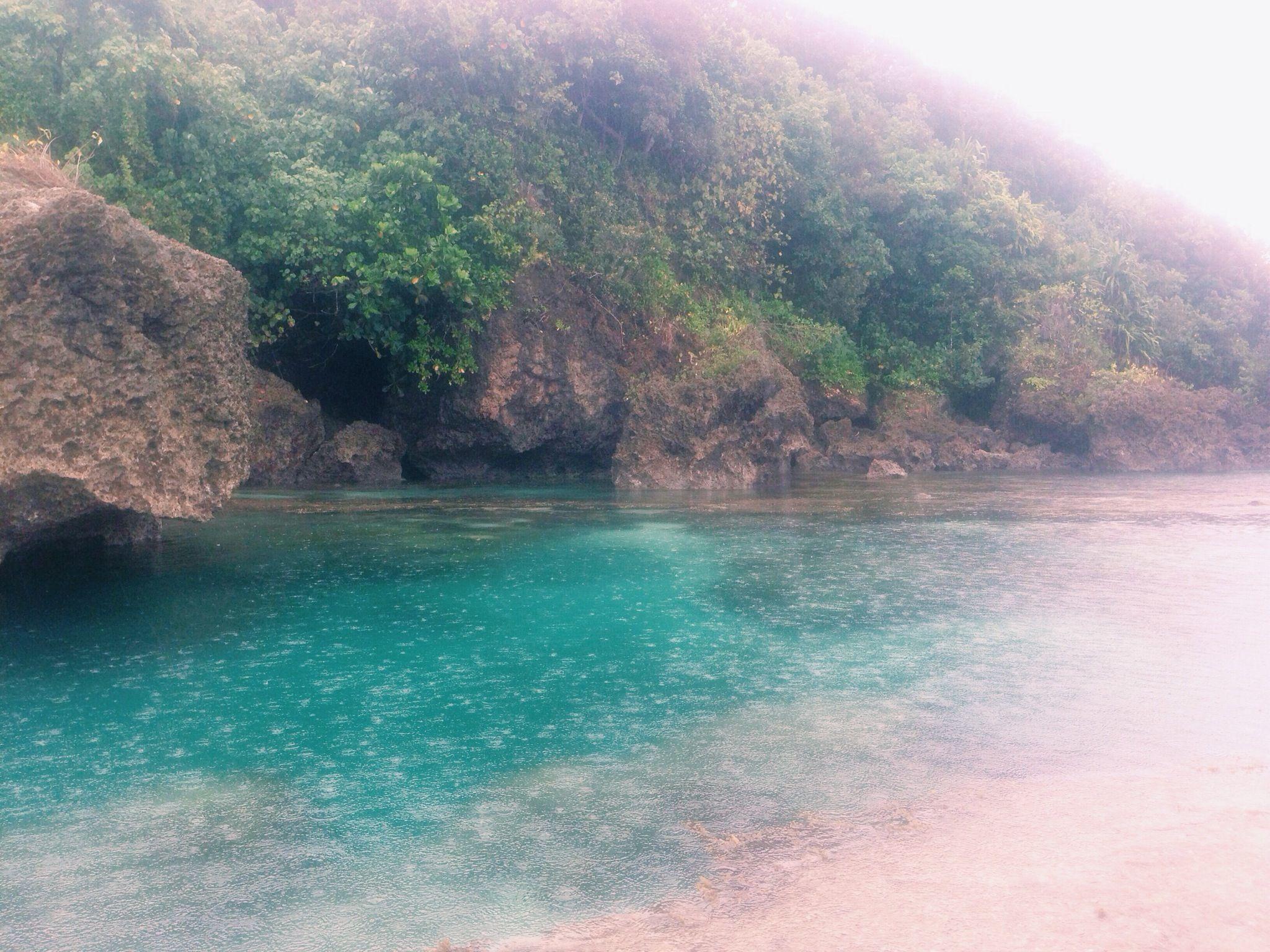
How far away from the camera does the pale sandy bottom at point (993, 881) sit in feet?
10.8

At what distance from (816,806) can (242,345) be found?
25.4 ft

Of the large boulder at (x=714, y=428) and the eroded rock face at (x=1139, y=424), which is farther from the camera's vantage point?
the eroded rock face at (x=1139, y=424)

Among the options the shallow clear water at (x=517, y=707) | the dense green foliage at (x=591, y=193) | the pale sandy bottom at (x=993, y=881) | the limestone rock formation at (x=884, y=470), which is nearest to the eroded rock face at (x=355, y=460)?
the dense green foliage at (x=591, y=193)

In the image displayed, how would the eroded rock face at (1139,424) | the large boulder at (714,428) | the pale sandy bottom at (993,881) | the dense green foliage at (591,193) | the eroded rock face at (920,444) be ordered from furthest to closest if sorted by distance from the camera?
the eroded rock face at (1139,424)
the eroded rock face at (920,444)
the large boulder at (714,428)
the dense green foliage at (591,193)
the pale sandy bottom at (993,881)

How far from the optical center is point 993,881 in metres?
3.65

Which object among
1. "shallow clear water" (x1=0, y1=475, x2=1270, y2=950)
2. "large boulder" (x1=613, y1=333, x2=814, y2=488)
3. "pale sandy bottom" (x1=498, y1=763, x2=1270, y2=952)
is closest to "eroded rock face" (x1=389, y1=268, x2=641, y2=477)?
"large boulder" (x1=613, y1=333, x2=814, y2=488)

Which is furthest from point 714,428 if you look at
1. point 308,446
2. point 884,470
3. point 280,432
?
point 280,432

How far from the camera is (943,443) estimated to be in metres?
24.4

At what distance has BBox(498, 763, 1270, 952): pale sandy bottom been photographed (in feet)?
10.8

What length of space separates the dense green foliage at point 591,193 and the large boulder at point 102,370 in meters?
7.18

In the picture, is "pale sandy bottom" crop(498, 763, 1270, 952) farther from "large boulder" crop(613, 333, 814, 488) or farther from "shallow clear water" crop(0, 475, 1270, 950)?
"large boulder" crop(613, 333, 814, 488)

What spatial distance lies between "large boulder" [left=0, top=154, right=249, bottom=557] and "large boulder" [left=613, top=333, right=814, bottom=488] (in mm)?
10877

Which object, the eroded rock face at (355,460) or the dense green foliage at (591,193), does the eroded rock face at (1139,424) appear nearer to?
the dense green foliage at (591,193)

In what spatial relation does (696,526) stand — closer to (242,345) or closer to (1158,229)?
(242,345)
